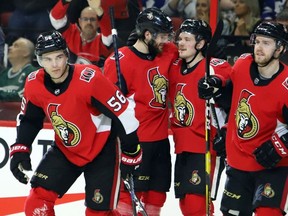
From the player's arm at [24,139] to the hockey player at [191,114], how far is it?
2.54ft

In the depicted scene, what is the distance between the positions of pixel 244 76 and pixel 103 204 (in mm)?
925

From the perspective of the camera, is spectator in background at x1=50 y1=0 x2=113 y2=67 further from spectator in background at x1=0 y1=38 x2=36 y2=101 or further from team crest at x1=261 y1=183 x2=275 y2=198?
team crest at x1=261 y1=183 x2=275 y2=198

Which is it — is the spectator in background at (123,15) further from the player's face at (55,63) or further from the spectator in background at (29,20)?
the player's face at (55,63)

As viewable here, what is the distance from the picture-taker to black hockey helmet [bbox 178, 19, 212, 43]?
5.05m

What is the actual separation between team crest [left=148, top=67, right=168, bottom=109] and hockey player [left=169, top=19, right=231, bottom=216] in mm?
60

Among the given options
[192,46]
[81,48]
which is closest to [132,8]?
[81,48]

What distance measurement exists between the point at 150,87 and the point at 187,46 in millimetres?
294

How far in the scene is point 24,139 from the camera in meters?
4.74

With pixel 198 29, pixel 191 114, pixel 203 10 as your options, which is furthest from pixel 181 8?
pixel 191 114

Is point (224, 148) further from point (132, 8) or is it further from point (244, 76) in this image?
point (132, 8)

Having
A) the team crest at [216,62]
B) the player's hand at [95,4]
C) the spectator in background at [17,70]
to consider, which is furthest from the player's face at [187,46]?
the spectator in background at [17,70]

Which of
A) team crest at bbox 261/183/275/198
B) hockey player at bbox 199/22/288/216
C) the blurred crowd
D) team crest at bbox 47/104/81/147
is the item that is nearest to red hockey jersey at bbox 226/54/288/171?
hockey player at bbox 199/22/288/216

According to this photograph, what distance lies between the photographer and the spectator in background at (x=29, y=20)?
606 cm

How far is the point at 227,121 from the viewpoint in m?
4.99
